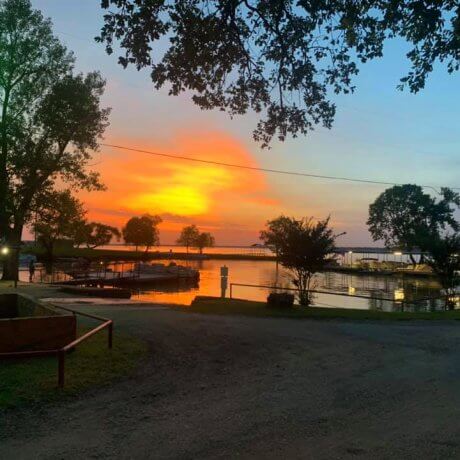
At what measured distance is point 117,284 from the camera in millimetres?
52062

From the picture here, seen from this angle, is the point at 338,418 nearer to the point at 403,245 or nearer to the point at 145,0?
the point at 145,0

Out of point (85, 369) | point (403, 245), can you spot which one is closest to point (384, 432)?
point (85, 369)

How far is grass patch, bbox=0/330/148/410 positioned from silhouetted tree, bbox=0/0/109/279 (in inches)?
857

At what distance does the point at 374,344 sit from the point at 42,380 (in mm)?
7789

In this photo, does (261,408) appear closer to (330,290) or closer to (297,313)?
(297,313)

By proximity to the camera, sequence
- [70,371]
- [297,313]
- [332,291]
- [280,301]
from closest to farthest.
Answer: [70,371]
[297,313]
[280,301]
[332,291]

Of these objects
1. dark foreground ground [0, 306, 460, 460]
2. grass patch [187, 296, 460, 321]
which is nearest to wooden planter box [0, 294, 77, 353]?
dark foreground ground [0, 306, 460, 460]

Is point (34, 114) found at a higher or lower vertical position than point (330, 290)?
higher

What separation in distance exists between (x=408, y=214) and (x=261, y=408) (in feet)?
289

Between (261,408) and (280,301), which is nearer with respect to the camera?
(261,408)

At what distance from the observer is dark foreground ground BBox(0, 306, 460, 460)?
546cm

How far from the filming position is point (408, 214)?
89.1 meters

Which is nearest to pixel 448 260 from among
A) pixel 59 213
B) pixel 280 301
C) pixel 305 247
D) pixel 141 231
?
pixel 305 247

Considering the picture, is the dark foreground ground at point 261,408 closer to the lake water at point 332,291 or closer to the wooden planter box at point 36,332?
the wooden planter box at point 36,332
